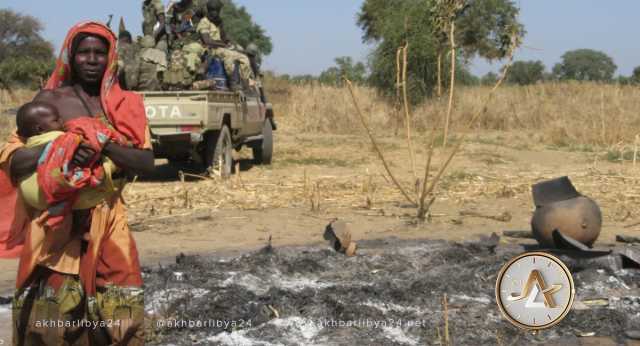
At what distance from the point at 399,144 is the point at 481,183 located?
7.25 m

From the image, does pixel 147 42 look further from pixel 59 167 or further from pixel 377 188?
pixel 59 167

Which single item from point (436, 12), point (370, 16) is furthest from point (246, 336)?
point (370, 16)

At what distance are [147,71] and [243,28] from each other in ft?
139

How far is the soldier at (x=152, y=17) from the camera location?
10.4 meters

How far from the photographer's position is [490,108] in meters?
22.1

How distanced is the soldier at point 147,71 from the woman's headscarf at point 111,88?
7.19 m

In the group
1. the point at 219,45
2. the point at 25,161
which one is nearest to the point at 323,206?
the point at 219,45

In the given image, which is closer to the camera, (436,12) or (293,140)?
(436,12)

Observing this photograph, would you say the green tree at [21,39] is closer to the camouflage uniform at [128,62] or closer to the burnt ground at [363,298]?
the camouflage uniform at [128,62]

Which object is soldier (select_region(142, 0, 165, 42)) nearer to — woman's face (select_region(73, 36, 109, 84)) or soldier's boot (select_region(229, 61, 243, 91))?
soldier's boot (select_region(229, 61, 243, 91))

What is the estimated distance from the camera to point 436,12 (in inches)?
275

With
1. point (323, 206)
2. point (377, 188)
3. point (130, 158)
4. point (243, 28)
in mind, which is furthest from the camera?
point (243, 28)

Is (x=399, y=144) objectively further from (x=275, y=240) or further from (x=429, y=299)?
(x=429, y=299)

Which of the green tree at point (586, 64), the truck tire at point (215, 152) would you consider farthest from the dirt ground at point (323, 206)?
the green tree at point (586, 64)
